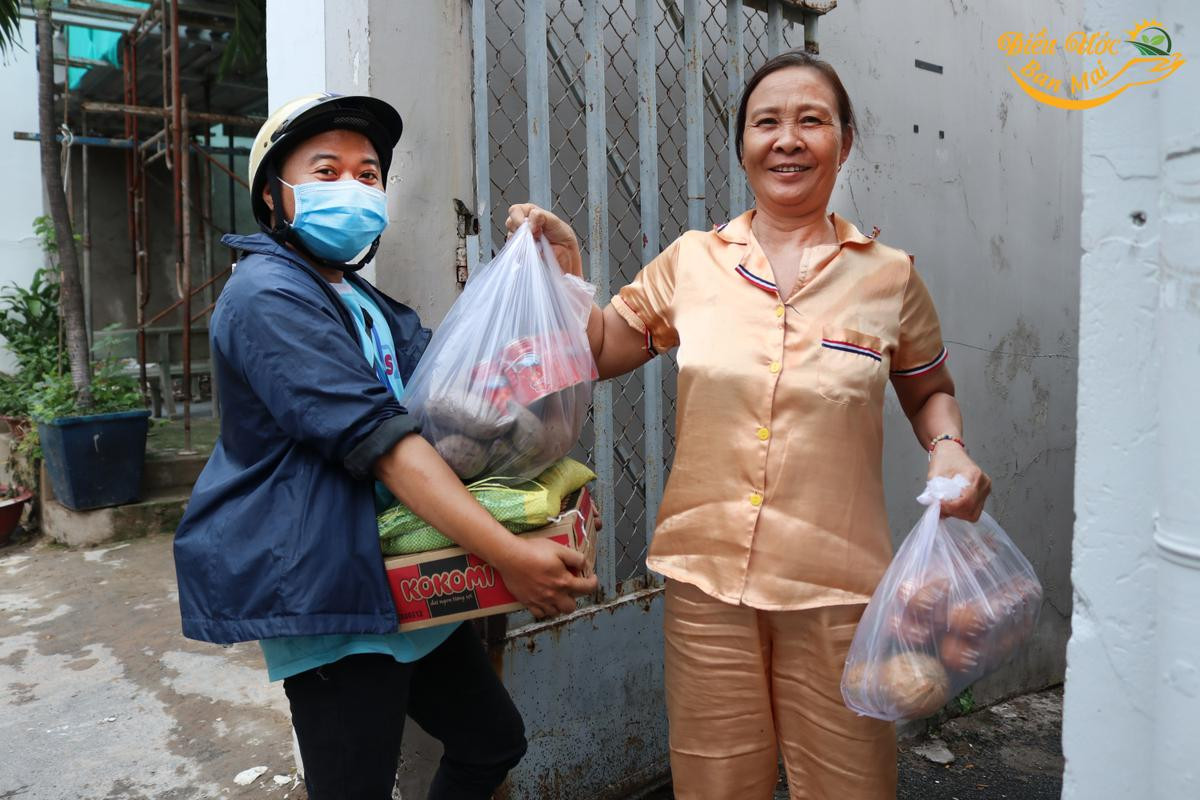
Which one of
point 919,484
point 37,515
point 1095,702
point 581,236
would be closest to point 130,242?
point 37,515

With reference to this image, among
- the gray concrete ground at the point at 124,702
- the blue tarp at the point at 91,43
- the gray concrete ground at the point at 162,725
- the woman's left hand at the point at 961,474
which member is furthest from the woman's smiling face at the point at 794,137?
the blue tarp at the point at 91,43

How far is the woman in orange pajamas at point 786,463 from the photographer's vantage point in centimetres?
163

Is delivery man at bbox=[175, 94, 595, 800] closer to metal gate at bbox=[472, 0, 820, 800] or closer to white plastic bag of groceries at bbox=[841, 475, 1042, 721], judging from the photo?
white plastic bag of groceries at bbox=[841, 475, 1042, 721]

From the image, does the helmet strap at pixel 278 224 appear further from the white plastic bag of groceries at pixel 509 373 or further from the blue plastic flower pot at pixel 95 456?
the blue plastic flower pot at pixel 95 456

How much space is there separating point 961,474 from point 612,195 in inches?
63.9

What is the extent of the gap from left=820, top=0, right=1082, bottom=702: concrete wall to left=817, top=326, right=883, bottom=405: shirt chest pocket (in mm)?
1522

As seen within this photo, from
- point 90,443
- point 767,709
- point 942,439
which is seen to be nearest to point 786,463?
point 942,439

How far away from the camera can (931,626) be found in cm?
148

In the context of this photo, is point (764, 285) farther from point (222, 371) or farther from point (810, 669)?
point (222, 371)

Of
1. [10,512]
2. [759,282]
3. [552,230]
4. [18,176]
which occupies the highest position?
[18,176]

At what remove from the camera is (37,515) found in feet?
19.6

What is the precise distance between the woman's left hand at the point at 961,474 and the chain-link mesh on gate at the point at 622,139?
1.15 m

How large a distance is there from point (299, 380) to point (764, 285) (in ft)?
2.72

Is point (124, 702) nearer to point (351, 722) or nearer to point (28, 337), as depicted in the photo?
point (351, 722)
